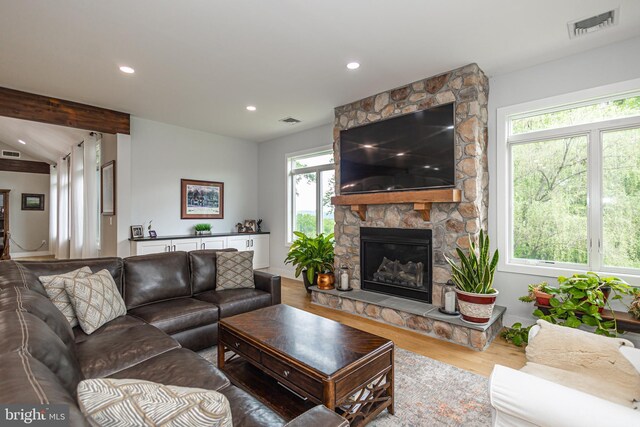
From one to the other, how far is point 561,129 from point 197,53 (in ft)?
12.3

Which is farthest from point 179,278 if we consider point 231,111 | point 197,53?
point 231,111

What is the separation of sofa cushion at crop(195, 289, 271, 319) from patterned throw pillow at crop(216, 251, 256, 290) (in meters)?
0.10

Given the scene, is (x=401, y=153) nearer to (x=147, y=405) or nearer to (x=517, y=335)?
(x=517, y=335)

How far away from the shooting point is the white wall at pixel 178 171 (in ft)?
16.8

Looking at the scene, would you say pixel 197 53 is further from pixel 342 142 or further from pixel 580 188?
pixel 580 188

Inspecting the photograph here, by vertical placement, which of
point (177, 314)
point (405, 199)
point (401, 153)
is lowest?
point (177, 314)

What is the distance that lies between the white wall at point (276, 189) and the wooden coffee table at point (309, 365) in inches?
155

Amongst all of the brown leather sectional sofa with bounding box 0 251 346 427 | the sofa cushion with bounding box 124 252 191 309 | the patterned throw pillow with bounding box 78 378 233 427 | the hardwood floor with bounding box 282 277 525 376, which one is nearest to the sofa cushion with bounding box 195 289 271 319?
the brown leather sectional sofa with bounding box 0 251 346 427

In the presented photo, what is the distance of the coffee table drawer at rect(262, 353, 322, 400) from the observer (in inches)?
62.6

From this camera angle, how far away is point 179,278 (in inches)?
126

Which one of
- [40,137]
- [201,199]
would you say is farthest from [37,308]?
[40,137]

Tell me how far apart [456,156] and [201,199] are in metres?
4.57

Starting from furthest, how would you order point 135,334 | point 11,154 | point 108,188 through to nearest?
1. point 11,154
2. point 108,188
3. point 135,334

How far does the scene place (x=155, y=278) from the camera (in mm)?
3033
